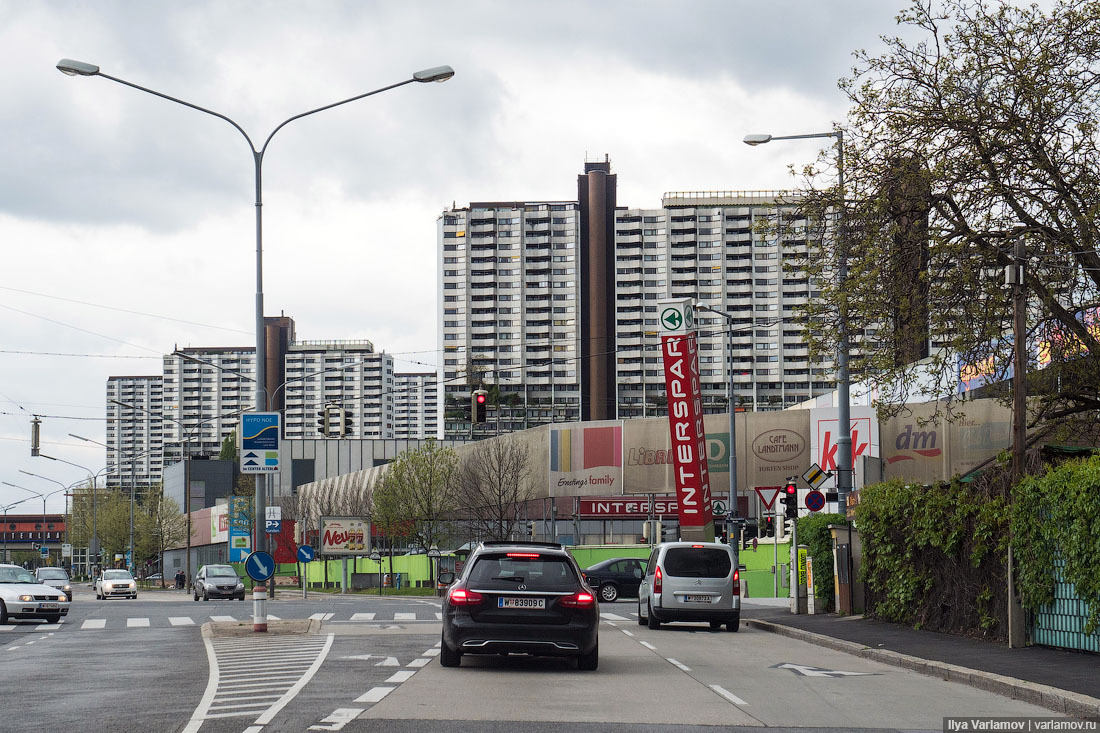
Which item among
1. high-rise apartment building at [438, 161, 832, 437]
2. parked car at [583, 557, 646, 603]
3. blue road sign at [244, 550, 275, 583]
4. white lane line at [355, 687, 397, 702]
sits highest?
high-rise apartment building at [438, 161, 832, 437]

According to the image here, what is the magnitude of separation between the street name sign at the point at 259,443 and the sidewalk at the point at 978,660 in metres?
9.97

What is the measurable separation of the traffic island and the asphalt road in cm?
77

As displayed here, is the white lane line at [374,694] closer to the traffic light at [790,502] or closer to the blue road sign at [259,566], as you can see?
the blue road sign at [259,566]

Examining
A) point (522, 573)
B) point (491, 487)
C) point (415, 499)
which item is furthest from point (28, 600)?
point (491, 487)

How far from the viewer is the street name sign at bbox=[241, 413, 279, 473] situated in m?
23.7

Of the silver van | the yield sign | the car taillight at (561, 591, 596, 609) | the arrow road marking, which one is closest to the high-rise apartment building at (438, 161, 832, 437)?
the yield sign

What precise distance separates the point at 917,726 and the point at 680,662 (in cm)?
692

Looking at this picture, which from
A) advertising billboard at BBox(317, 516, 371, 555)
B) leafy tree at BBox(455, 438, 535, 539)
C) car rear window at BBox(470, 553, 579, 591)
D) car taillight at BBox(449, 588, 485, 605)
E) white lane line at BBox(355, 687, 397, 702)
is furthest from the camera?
leafy tree at BBox(455, 438, 535, 539)

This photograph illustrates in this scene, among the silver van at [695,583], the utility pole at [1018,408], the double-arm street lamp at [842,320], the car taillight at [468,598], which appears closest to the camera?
the car taillight at [468,598]

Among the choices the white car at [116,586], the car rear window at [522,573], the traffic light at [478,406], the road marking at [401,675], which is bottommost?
the white car at [116,586]

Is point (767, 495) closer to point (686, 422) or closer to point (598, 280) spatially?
point (686, 422)

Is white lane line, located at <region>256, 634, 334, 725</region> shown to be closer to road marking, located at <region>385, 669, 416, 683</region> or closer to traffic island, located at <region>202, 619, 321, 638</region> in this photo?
road marking, located at <region>385, 669, 416, 683</region>

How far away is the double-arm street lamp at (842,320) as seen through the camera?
2481cm

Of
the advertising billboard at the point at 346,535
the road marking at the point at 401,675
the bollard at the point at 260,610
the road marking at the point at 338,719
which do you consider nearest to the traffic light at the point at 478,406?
the bollard at the point at 260,610
